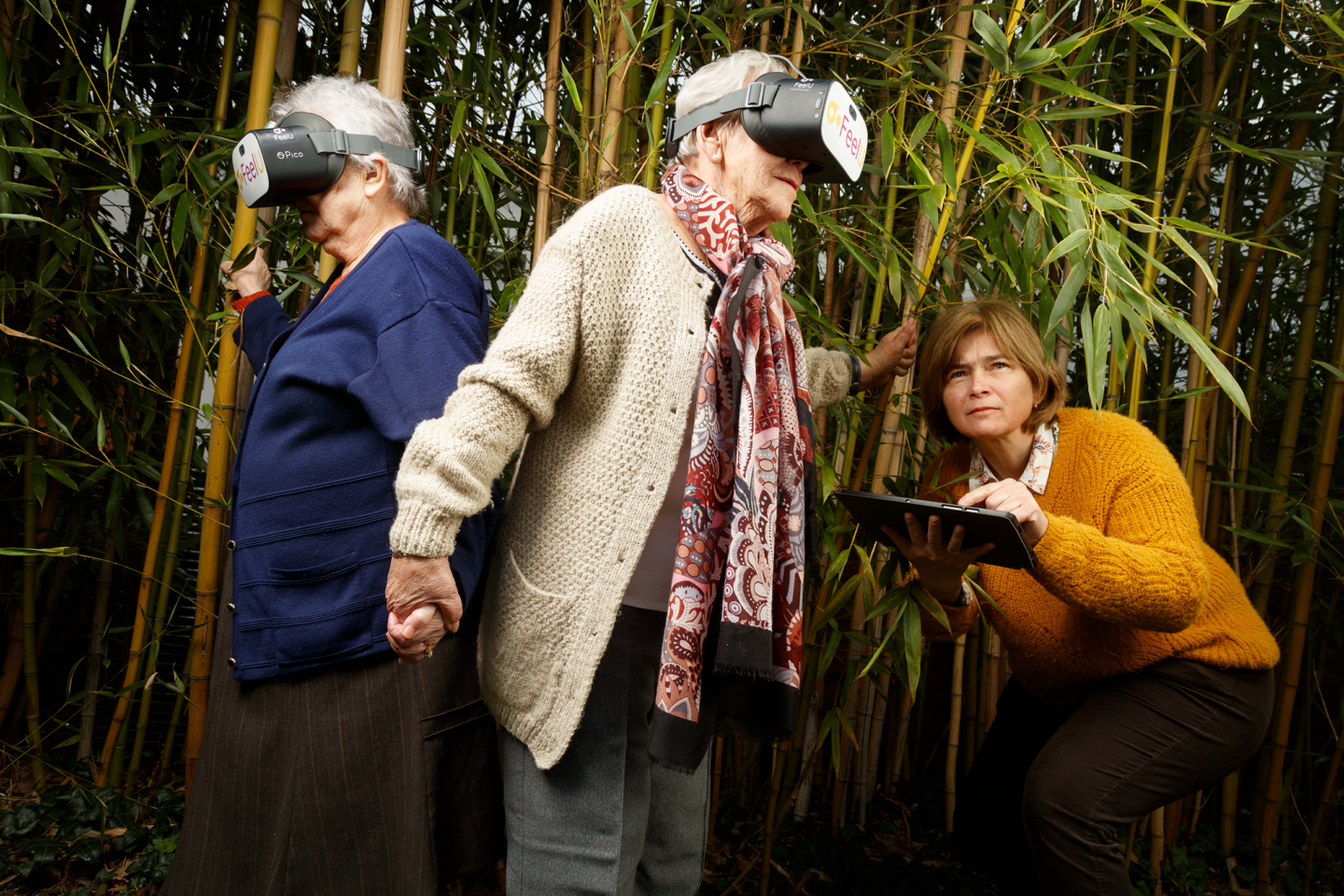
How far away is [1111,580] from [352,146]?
1.31 meters

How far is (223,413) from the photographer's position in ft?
4.89

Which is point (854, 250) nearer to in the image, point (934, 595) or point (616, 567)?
point (934, 595)

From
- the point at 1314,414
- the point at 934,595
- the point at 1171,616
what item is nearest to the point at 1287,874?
the point at 1314,414

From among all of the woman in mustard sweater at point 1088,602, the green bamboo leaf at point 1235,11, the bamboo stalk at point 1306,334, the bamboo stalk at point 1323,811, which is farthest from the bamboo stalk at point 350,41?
the bamboo stalk at point 1323,811

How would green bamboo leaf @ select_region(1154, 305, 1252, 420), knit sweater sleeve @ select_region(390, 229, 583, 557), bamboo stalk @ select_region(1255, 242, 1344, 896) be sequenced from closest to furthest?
1. knit sweater sleeve @ select_region(390, 229, 583, 557)
2. green bamboo leaf @ select_region(1154, 305, 1252, 420)
3. bamboo stalk @ select_region(1255, 242, 1344, 896)

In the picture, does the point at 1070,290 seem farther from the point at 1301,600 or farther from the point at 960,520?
the point at 1301,600

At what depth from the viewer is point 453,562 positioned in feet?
3.33

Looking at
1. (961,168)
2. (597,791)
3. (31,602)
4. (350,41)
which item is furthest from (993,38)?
(31,602)

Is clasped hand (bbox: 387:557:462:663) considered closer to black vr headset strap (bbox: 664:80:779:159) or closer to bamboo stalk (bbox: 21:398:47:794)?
black vr headset strap (bbox: 664:80:779:159)

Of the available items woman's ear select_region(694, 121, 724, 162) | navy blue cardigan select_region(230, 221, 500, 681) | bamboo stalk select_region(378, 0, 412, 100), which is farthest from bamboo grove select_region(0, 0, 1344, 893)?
navy blue cardigan select_region(230, 221, 500, 681)

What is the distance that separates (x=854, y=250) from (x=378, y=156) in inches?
32.8

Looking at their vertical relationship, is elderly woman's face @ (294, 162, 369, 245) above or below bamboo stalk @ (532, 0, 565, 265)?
below

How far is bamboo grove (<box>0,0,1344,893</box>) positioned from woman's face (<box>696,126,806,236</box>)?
355 mm

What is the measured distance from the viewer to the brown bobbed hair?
1.48m
